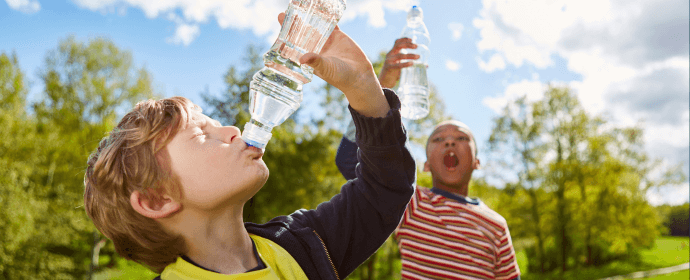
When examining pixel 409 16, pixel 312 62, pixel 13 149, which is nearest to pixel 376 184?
pixel 312 62

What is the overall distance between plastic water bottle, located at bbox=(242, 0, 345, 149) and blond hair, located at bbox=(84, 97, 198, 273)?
278 mm

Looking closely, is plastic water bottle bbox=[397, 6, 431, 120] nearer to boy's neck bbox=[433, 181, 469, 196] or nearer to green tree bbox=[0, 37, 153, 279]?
boy's neck bbox=[433, 181, 469, 196]

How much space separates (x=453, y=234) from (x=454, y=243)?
65mm

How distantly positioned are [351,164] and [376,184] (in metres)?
0.77

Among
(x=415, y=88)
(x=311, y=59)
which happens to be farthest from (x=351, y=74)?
(x=415, y=88)

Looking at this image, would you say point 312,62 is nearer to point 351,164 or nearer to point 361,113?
point 361,113

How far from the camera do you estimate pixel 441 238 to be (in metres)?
3.20

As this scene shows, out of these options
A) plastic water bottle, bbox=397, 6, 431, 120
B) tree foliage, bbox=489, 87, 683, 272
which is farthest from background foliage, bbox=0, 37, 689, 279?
plastic water bottle, bbox=397, 6, 431, 120

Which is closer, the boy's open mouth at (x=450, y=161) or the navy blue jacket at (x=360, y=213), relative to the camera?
the navy blue jacket at (x=360, y=213)

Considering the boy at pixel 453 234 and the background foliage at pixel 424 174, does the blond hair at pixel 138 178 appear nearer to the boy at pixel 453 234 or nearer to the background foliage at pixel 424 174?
the boy at pixel 453 234

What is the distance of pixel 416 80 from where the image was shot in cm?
364

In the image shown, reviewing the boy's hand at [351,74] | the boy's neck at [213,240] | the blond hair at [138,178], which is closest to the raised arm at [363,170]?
the boy's hand at [351,74]

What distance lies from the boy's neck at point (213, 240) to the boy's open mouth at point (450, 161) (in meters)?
2.25

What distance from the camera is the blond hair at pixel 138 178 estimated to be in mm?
1588
